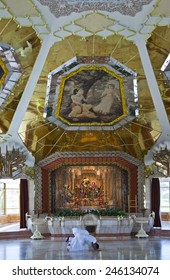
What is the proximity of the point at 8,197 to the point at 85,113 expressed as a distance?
13.5m

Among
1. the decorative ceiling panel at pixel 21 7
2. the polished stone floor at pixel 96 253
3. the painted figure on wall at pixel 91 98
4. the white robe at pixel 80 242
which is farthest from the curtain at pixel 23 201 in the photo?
the decorative ceiling panel at pixel 21 7

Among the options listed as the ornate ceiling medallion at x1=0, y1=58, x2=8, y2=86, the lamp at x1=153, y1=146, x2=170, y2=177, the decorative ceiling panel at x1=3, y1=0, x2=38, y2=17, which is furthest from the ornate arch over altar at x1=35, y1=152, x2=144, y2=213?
the decorative ceiling panel at x1=3, y1=0, x2=38, y2=17

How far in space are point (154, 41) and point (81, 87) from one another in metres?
4.63

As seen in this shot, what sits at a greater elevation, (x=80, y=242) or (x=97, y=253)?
(x=80, y=242)

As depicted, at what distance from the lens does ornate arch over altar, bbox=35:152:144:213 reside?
26188mm

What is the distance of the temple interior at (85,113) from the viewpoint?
53.3ft

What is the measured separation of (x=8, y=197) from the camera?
111ft

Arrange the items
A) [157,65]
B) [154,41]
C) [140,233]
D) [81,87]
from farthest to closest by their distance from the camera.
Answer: [140,233] < [81,87] < [157,65] < [154,41]

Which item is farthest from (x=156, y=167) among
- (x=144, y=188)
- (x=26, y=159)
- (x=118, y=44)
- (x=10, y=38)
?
(x=10, y=38)

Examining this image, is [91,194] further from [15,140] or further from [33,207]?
[15,140]

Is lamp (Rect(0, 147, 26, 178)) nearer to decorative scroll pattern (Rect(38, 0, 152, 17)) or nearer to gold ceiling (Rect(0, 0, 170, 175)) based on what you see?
gold ceiling (Rect(0, 0, 170, 175))

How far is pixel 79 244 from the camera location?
51.9 ft

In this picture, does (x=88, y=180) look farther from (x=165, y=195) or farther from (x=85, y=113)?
(x=165, y=195)

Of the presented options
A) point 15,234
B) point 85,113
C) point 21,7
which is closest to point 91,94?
point 85,113
